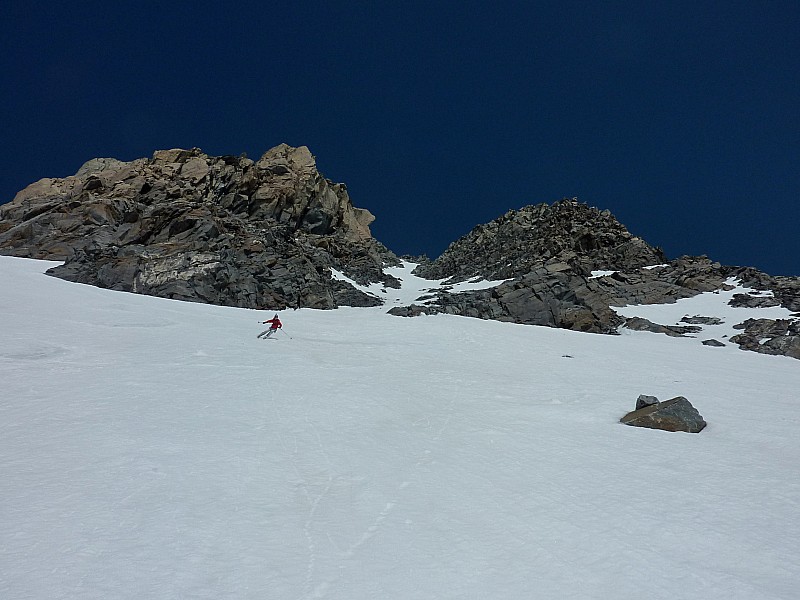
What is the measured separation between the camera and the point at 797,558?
4629 millimetres

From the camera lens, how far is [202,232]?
38.6 meters

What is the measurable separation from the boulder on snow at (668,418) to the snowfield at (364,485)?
330mm

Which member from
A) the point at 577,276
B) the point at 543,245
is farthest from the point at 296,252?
the point at 543,245

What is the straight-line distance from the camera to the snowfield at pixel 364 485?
4148 mm

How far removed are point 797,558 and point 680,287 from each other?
57.3 m

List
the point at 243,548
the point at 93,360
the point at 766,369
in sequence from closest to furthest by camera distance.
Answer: the point at 243,548
the point at 93,360
the point at 766,369

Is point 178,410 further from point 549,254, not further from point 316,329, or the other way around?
point 549,254

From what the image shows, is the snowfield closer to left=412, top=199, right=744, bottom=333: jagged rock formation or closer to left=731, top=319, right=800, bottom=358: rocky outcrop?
left=731, top=319, right=800, bottom=358: rocky outcrop

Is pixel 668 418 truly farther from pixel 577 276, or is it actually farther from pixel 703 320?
pixel 703 320

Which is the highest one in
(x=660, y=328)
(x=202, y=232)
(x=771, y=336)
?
(x=202, y=232)

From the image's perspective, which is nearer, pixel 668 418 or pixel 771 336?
pixel 668 418

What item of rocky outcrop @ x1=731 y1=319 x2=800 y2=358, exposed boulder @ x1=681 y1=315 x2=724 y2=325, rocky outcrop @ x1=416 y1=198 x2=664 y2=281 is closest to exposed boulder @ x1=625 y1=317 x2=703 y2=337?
exposed boulder @ x1=681 y1=315 x2=724 y2=325

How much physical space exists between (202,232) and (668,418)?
38.3 m

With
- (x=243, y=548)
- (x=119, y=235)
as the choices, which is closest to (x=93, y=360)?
(x=243, y=548)
